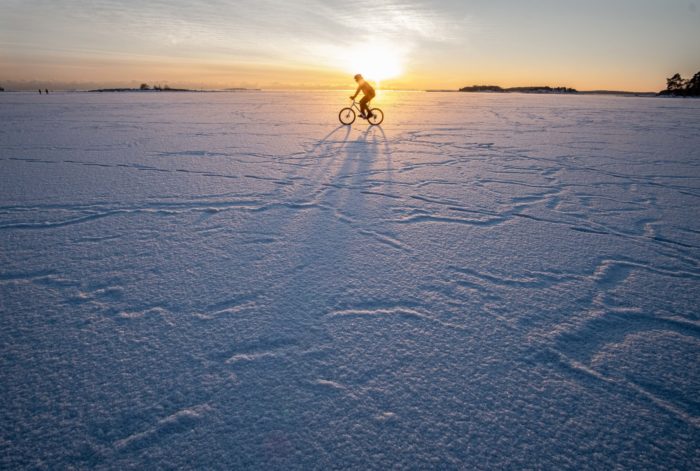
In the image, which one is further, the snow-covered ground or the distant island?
the distant island

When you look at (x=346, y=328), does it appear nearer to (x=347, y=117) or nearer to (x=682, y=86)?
(x=347, y=117)

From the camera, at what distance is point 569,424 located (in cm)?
115

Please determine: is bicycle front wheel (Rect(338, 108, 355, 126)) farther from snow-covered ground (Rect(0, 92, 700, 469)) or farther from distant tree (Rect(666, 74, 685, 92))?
distant tree (Rect(666, 74, 685, 92))

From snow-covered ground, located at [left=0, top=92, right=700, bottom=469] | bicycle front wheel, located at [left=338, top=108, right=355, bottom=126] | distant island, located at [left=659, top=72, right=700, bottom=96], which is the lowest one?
snow-covered ground, located at [left=0, top=92, right=700, bottom=469]

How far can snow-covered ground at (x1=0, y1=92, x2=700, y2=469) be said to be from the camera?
42.9 inches

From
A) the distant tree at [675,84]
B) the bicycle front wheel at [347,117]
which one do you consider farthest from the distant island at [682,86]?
the bicycle front wheel at [347,117]

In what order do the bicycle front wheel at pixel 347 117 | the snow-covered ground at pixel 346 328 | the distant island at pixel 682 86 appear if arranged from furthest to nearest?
the distant island at pixel 682 86, the bicycle front wheel at pixel 347 117, the snow-covered ground at pixel 346 328

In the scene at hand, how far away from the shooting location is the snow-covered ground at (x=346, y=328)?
1.09m

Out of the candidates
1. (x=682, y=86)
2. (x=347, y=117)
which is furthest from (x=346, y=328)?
(x=682, y=86)

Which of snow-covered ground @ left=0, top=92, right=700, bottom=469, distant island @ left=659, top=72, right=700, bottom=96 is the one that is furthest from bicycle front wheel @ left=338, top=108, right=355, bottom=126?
distant island @ left=659, top=72, right=700, bottom=96

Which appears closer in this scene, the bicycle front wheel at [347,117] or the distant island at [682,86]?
the bicycle front wheel at [347,117]

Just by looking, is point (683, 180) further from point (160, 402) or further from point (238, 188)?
point (160, 402)

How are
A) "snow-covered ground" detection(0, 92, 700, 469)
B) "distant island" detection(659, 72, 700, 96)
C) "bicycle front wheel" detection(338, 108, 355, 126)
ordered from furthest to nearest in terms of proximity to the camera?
1. "distant island" detection(659, 72, 700, 96)
2. "bicycle front wheel" detection(338, 108, 355, 126)
3. "snow-covered ground" detection(0, 92, 700, 469)

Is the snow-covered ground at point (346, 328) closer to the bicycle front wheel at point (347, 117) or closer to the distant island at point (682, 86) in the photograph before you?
the bicycle front wheel at point (347, 117)
